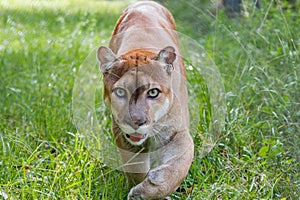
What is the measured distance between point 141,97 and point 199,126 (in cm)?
135

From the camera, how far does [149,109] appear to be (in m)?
3.41

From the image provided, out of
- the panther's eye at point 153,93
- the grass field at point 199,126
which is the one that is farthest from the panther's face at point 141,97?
the grass field at point 199,126

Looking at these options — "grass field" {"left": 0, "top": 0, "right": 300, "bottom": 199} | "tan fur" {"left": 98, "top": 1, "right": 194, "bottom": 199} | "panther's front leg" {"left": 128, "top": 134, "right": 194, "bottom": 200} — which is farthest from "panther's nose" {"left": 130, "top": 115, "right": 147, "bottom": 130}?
"grass field" {"left": 0, "top": 0, "right": 300, "bottom": 199}

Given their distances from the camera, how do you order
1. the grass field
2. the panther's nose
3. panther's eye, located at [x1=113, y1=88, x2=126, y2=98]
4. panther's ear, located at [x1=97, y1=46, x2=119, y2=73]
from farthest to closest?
the grass field → panther's ear, located at [x1=97, y1=46, x2=119, y2=73] → panther's eye, located at [x1=113, y1=88, x2=126, y2=98] → the panther's nose

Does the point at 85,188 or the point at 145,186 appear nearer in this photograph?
the point at 145,186

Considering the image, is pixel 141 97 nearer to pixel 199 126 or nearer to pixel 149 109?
pixel 149 109

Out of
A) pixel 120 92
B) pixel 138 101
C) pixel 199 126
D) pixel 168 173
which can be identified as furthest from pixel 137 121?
pixel 199 126

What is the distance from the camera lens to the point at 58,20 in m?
7.98

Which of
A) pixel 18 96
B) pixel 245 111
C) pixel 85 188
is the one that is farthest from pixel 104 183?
pixel 18 96

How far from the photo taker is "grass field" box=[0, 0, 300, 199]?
13.1ft

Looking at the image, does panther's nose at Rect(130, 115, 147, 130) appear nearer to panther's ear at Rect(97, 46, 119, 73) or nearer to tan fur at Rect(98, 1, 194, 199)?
tan fur at Rect(98, 1, 194, 199)

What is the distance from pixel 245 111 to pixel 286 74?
56 cm

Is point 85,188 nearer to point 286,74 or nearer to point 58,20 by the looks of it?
point 286,74

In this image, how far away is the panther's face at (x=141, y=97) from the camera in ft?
11.0
